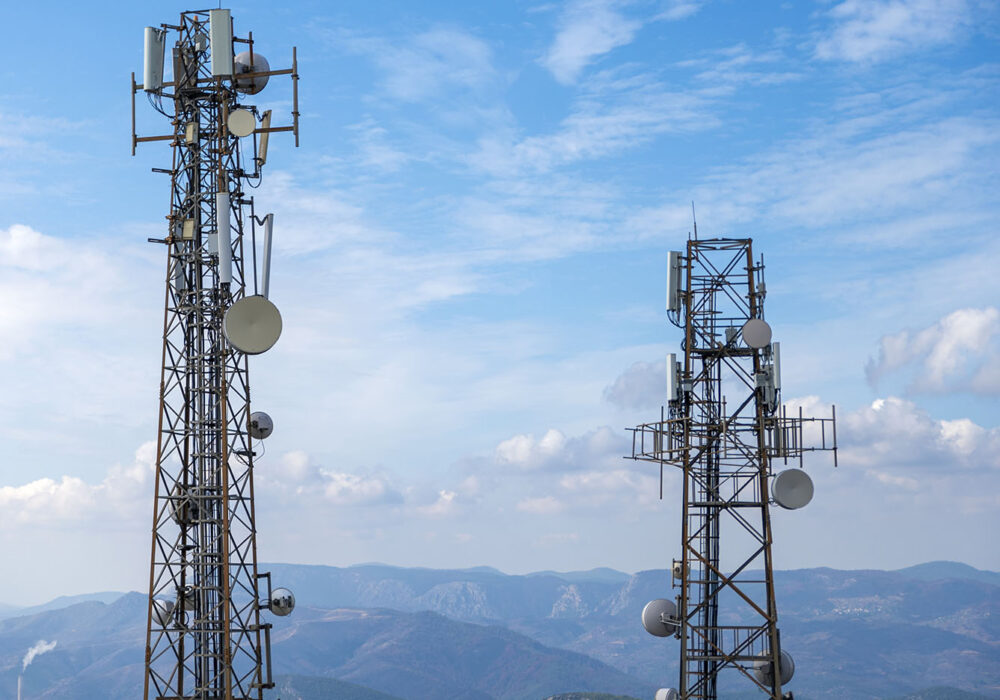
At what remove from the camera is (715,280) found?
32656mm

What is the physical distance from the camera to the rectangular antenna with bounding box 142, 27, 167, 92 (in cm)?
3347

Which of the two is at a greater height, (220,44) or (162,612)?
(220,44)

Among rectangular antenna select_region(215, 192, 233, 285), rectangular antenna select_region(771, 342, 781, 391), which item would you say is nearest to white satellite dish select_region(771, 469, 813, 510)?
rectangular antenna select_region(771, 342, 781, 391)

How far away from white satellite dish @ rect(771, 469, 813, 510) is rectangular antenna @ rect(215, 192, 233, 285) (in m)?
16.1

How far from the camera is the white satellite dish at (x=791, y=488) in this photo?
30.5m

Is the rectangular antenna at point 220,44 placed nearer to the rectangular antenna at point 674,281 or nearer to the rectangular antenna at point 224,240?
the rectangular antenna at point 224,240

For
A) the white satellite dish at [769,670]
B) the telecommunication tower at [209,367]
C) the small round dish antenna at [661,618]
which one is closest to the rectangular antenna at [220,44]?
the telecommunication tower at [209,367]

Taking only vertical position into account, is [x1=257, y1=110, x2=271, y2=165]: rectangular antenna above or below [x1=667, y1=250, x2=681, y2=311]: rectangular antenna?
above

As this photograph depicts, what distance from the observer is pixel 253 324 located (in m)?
31.1

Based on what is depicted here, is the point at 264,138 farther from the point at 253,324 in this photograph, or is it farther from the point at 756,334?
the point at 756,334

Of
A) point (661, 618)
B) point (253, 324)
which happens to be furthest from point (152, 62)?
point (661, 618)

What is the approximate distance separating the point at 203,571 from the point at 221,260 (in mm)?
8769

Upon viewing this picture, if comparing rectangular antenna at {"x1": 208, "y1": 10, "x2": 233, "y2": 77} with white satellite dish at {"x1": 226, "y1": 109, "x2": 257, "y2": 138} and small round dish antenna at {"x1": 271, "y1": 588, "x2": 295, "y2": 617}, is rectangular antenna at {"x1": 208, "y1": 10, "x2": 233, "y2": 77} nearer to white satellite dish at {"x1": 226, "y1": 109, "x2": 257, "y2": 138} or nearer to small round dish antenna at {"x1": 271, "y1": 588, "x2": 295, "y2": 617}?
white satellite dish at {"x1": 226, "y1": 109, "x2": 257, "y2": 138}

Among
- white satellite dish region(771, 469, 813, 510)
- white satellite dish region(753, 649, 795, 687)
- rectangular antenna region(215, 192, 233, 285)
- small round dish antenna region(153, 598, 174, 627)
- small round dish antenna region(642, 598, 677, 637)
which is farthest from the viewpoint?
rectangular antenna region(215, 192, 233, 285)
